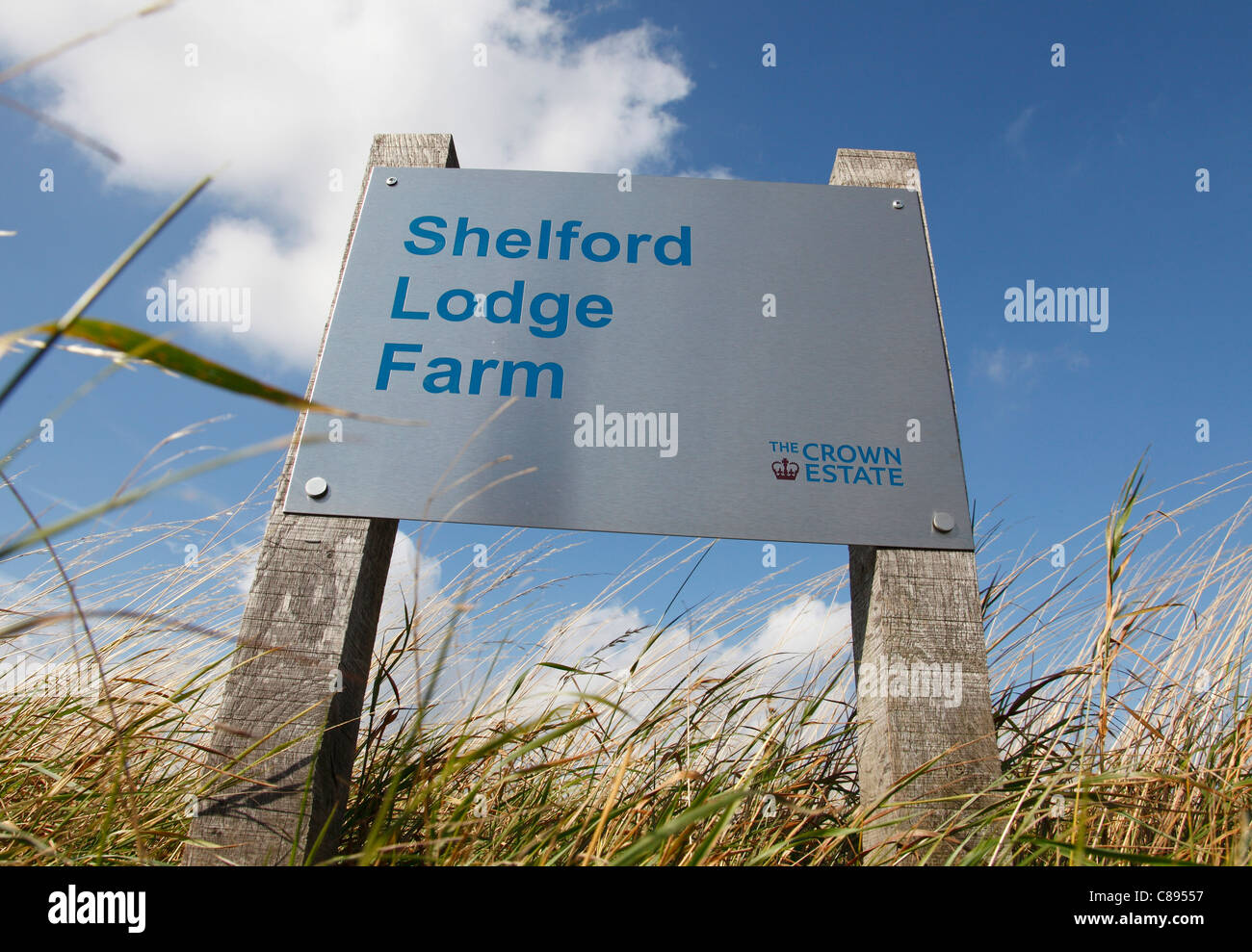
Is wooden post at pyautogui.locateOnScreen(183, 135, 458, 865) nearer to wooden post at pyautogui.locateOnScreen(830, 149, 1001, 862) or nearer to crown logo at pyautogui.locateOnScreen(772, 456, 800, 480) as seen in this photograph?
crown logo at pyautogui.locateOnScreen(772, 456, 800, 480)

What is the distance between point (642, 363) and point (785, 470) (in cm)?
46

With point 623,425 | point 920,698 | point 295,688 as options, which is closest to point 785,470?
point 623,425

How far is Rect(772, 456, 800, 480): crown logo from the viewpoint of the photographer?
1.71 meters

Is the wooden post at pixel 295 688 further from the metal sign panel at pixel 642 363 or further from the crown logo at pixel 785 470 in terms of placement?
the crown logo at pixel 785 470

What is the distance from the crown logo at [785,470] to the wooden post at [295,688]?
97 cm

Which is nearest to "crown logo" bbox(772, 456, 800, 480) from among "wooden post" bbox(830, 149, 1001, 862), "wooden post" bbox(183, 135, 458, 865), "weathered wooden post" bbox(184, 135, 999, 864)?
"weathered wooden post" bbox(184, 135, 999, 864)

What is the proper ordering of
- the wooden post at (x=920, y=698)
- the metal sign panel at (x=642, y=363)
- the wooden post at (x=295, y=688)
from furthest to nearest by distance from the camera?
the metal sign panel at (x=642, y=363) < the wooden post at (x=920, y=698) < the wooden post at (x=295, y=688)

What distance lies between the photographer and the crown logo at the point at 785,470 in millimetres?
1715

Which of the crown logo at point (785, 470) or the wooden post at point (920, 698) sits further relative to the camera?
the crown logo at point (785, 470)

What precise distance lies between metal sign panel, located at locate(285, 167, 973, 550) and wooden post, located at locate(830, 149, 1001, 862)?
9 cm

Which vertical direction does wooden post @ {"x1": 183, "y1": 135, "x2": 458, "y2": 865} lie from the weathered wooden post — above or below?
below

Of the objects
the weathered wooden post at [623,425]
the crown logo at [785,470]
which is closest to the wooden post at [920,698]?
the weathered wooden post at [623,425]

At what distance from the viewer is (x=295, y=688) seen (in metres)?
1.52
